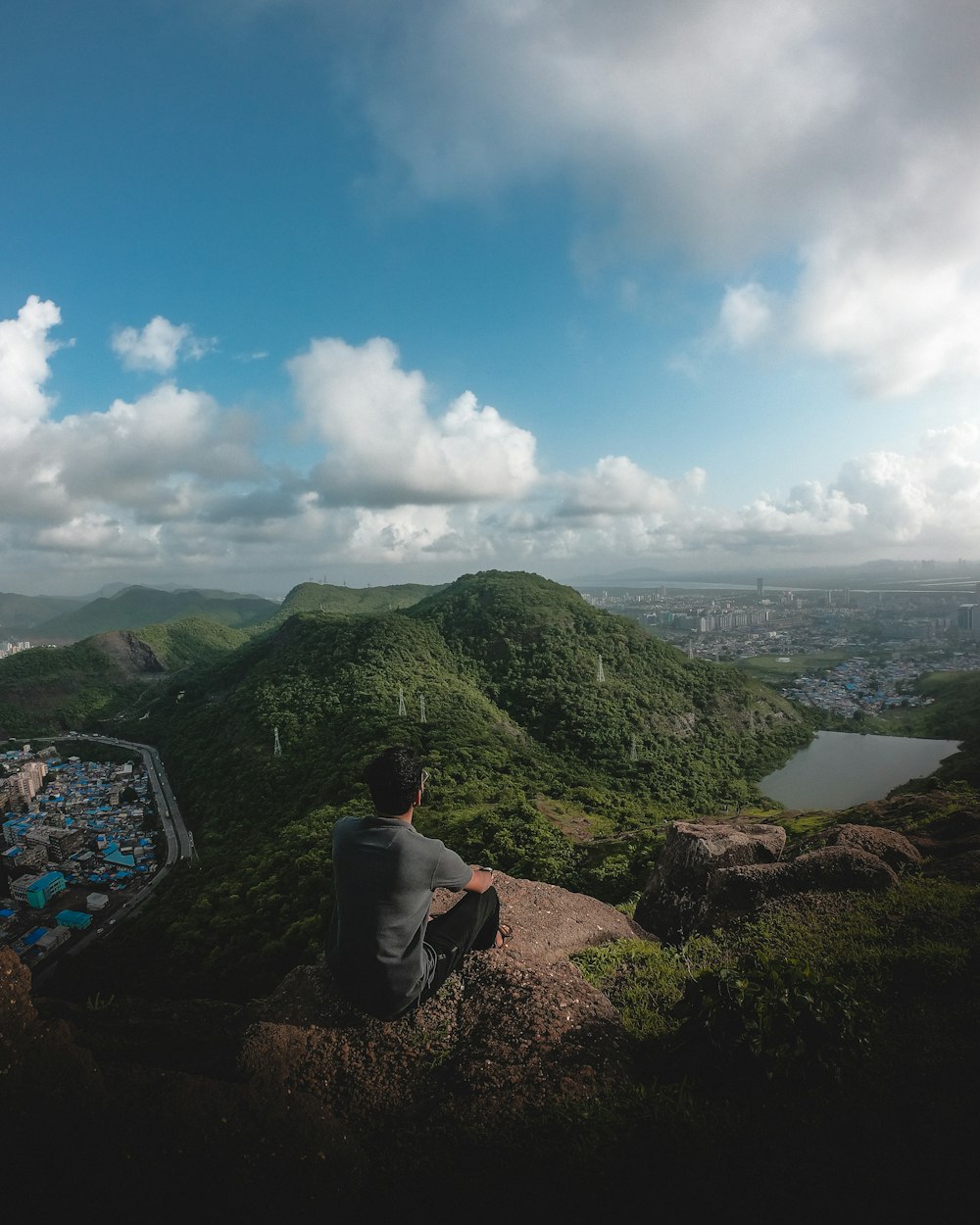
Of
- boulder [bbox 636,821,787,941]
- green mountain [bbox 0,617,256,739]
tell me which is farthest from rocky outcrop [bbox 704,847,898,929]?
green mountain [bbox 0,617,256,739]

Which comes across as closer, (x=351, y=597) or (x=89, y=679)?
(x=89, y=679)

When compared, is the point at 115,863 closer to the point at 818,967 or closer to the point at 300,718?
the point at 300,718

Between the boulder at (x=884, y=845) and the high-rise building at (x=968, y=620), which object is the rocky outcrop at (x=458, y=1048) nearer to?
the boulder at (x=884, y=845)

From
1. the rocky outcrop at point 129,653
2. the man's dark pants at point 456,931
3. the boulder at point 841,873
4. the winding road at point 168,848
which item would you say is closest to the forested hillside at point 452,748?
the winding road at point 168,848

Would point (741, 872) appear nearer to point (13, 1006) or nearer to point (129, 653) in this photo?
point (13, 1006)

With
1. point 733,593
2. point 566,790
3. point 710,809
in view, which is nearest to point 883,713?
point 710,809

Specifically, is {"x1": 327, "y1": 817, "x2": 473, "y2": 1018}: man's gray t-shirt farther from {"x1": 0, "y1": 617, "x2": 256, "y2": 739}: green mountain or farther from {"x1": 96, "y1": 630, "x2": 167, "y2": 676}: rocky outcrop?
{"x1": 96, "y1": 630, "x2": 167, "y2": 676}: rocky outcrop

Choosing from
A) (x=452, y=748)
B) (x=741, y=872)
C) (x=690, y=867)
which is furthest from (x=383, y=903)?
(x=452, y=748)
